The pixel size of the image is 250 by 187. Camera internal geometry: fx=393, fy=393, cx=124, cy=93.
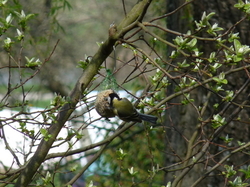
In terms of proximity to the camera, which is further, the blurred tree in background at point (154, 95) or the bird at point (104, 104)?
the bird at point (104, 104)

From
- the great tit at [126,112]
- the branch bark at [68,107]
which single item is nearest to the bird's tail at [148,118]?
the great tit at [126,112]

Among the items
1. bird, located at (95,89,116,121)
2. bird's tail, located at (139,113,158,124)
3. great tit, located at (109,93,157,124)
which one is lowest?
bird's tail, located at (139,113,158,124)

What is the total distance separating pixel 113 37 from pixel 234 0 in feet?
6.00

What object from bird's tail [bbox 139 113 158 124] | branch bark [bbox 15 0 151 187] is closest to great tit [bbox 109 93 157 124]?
bird's tail [bbox 139 113 158 124]

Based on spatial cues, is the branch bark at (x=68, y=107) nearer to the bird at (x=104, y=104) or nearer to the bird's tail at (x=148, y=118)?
the bird at (x=104, y=104)

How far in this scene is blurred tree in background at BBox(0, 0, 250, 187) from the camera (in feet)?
6.00

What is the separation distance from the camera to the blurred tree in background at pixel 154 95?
1828mm

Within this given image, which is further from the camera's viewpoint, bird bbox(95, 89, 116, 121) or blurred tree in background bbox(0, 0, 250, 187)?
bird bbox(95, 89, 116, 121)

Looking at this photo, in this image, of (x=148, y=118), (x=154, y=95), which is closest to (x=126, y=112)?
(x=148, y=118)

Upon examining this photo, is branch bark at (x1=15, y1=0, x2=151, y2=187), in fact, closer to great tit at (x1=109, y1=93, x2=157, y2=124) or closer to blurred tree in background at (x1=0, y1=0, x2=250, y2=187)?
blurred tree in background at (x1=0, y1=0, x2=250, y2=187)

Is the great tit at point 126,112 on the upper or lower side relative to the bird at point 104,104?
lower

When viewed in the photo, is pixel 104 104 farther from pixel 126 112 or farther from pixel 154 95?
pixel 154 95

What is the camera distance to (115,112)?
7.12ft

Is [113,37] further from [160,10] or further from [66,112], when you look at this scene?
[160,10]
